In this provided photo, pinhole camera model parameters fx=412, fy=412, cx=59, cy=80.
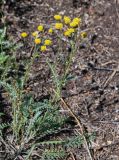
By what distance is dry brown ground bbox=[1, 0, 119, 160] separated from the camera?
2.87m

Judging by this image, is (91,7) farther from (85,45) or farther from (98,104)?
Result: (98,104)

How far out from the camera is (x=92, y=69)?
3305 mm

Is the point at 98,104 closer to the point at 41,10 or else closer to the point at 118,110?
the point at 118,110

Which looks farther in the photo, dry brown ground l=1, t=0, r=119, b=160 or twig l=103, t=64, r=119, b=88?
twig l=103, t=64, r=119, b=88

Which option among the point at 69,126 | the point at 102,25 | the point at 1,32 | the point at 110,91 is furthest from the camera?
the point at 102,25

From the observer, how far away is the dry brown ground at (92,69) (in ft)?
9.43

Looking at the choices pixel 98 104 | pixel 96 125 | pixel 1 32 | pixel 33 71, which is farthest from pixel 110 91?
pixel 1 32

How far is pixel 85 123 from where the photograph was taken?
2.89 meters

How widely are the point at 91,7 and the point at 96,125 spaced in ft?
4.58

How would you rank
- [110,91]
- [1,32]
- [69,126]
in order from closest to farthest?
[69,126] → [110,91] → [1,32]

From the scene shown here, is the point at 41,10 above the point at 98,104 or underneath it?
above

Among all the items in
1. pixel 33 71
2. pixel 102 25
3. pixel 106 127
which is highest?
pixel 102 25

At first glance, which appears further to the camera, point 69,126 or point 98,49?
point 98,49

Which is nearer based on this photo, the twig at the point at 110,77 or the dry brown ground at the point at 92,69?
the dry brown ground at the point at 92,69
